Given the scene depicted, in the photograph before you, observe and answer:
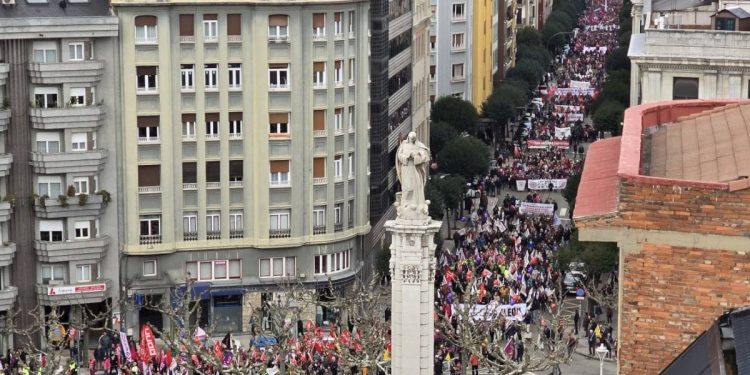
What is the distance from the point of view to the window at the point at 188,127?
88.9 metres

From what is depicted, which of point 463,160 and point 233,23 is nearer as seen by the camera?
point 233,23

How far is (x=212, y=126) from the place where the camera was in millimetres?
89438

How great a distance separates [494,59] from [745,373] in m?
141

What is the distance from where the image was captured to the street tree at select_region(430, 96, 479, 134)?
473 ft

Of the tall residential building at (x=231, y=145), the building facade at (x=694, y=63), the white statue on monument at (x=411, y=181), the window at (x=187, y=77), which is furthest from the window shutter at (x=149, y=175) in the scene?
the white statue on monument at (x=411, y=181)

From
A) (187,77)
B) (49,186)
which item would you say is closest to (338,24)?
(187,77)

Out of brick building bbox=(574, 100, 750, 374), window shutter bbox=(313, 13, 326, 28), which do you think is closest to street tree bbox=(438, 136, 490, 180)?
window shutter bbox=(313, 13, 326, 28)

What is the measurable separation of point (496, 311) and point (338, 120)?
1516 cm

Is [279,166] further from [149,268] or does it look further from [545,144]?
[545,144]

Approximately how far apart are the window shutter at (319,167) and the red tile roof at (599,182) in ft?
141

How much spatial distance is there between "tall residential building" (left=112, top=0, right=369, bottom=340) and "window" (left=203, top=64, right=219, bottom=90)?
4cm

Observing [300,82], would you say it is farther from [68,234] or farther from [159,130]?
[68,234]

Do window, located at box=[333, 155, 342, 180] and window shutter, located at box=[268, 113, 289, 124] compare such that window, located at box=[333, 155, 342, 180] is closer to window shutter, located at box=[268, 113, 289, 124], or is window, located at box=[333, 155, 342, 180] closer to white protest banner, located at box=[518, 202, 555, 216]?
window shutter, located at box=[268, 113, 289, 124]

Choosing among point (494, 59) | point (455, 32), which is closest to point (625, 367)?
point (455, 32)
